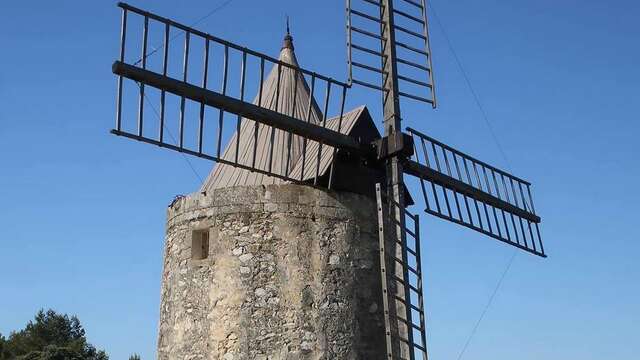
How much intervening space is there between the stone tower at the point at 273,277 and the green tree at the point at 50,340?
18459mm

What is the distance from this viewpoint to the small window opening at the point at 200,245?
8672 millimetres

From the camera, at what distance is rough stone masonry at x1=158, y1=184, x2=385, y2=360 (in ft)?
26.8

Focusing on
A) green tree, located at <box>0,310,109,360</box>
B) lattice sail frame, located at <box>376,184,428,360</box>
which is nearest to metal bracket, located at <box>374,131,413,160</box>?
lattice sail frame, located at <box>376,184,428,360</box>

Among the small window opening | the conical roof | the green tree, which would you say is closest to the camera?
the small window opening

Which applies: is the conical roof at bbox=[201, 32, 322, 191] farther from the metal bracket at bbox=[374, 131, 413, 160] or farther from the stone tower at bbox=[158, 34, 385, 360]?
the metal bracket at bbox=[374, 131, 413, 160]

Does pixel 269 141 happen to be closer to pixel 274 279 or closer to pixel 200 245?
pixel 200 245

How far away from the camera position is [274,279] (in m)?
8.29

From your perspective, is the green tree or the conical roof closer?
the conical roof

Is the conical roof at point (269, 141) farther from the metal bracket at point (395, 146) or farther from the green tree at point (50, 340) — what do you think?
the green tree at point (50, 340)

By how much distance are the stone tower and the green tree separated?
1846 cm

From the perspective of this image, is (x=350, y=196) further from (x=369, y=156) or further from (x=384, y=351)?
(x=384, y=351)

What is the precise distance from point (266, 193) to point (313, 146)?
0.93 meters

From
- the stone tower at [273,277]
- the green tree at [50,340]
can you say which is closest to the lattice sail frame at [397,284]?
the stone tower at [273,277]

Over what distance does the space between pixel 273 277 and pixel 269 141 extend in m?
1.87
